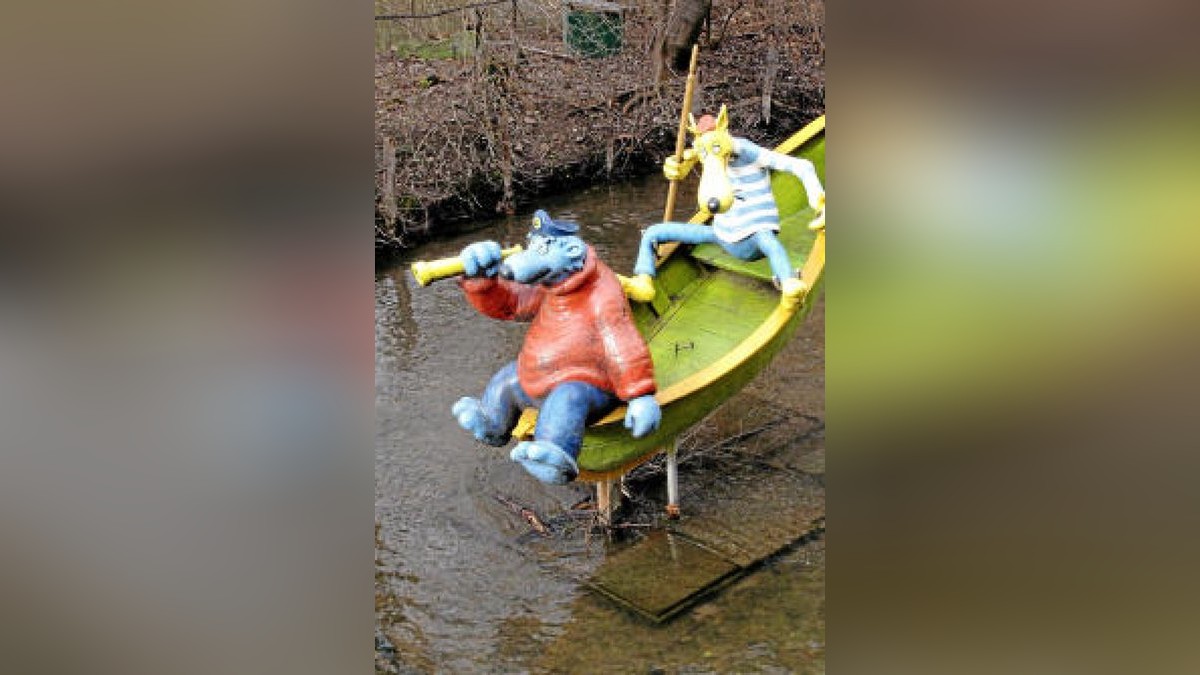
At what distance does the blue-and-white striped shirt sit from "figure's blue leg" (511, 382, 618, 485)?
1115 millimetres

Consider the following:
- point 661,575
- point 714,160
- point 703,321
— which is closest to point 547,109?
point 703,321

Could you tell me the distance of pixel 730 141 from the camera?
14.8ft

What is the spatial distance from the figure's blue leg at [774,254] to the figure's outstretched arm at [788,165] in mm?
233

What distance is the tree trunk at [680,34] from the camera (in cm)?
964

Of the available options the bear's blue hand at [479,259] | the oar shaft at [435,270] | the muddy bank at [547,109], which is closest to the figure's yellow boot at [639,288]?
the bear's blue hand at [479,259]

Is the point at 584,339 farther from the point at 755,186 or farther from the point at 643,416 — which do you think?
the point at 755,186

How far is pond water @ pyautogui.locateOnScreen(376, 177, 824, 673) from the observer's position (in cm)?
409

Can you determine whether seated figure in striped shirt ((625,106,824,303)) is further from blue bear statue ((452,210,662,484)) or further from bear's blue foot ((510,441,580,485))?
bear's blue foot ((510,441,580,485))

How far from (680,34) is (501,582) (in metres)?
6.78
